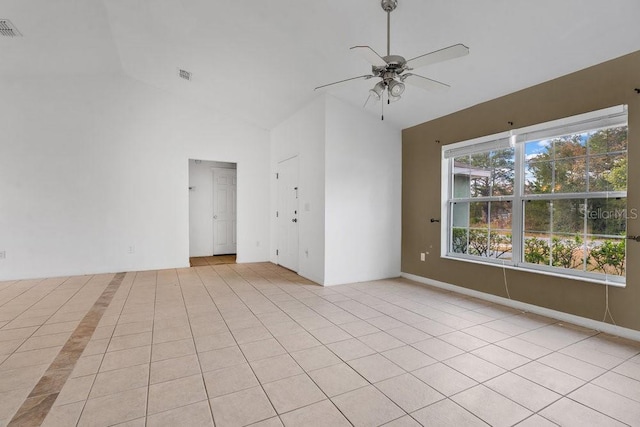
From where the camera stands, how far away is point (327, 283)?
15.3 ft

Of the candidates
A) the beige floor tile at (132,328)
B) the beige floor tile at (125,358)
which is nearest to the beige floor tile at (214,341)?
the beige floor tile at (125,358)

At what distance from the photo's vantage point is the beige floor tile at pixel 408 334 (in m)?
2.81

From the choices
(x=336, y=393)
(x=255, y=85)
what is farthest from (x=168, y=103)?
(x=336, y=393)

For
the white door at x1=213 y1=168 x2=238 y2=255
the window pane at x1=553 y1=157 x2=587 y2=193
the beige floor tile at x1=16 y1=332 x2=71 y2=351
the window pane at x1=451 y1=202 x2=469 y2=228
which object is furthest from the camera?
the white door at x1=213 y1=168 x2=238 y2=255

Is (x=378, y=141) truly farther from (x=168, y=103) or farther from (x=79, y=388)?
(x=79, y=388)

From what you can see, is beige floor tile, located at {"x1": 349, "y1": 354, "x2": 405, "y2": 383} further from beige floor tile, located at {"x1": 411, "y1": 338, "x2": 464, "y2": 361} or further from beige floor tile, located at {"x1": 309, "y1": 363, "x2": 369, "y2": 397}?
beige floor tile, located at {"x1": 411, "y1": 338, "x2": 464, "y2": 361}

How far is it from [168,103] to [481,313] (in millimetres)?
6111

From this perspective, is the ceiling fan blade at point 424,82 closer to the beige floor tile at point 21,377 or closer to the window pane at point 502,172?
the window pane at point 502,172

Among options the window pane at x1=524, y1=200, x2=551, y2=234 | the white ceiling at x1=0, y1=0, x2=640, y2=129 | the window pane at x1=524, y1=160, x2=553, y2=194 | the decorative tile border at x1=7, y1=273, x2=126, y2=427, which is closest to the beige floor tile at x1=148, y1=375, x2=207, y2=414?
the decorative tile border at x1=7, y1=273, x2=126, y2=427


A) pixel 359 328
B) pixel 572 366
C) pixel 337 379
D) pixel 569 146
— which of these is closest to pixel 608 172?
pixel 569 146

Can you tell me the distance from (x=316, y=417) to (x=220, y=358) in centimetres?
102

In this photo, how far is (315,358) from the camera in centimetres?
245

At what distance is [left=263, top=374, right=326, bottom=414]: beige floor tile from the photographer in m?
1.88

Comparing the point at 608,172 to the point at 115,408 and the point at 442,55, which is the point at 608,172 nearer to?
the point at 442,55
